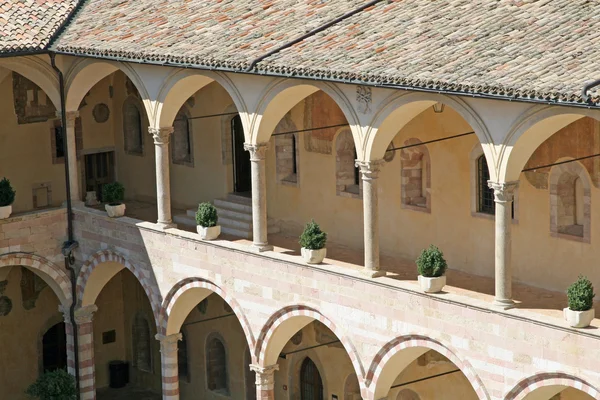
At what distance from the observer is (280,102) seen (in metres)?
26.4

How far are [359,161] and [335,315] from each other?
9.31ft

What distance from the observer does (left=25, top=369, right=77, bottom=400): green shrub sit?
3084 centimetres

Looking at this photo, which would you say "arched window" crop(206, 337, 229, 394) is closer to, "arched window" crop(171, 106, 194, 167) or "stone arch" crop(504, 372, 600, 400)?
"arched window" crop(171, 106, 194, 167)

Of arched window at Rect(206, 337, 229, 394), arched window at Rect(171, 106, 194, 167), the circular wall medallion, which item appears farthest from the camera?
the circular wall medallion

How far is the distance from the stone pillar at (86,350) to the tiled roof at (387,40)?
225 inches

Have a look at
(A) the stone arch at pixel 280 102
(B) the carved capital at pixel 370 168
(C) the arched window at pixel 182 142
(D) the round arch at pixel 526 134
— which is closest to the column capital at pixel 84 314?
(C) the arched window at pixel 182 142

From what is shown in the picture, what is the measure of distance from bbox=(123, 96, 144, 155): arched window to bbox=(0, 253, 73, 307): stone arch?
4016 mm

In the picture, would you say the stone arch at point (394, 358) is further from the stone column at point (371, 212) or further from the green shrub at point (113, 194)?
the green shrub at point (113, 194)

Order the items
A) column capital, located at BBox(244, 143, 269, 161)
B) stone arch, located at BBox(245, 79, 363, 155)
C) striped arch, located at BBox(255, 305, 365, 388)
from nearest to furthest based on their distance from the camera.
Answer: stone arch, located at BBox(245, 79, 363, 155) → striped arch, located at BBox(255, 305, 365, 388) → column capital, located at BBox(244, 143, 269, 161)

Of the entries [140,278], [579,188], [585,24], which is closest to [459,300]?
[579,188]

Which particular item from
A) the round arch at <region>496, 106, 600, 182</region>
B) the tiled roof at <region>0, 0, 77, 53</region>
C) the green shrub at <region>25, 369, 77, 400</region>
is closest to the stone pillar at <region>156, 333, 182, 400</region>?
the green shrub at <region>25, 369, 77, 400</region>

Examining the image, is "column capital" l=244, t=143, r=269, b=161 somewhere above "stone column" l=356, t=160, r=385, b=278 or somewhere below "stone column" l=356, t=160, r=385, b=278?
above

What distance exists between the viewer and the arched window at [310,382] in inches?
1214

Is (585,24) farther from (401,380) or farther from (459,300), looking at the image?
(401,380)
